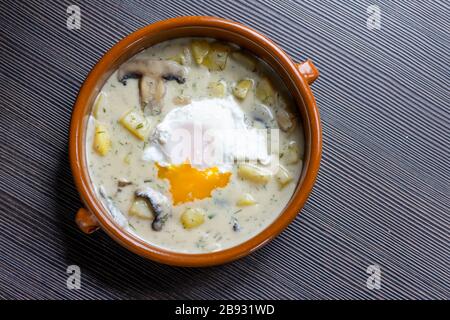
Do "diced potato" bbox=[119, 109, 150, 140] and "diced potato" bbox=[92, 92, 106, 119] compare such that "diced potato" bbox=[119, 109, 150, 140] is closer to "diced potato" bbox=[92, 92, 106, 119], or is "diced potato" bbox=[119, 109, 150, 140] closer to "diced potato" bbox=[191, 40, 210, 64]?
"diced potato" bbox=[92, 92, 106, 119]

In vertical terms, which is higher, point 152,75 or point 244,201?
point 152,75

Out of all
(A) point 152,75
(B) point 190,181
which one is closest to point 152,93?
(A) point 152,75

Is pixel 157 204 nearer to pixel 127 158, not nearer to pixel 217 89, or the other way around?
pixel 127 158

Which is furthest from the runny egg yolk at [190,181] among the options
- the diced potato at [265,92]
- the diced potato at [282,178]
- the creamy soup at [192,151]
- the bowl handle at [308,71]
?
the bowl handle at [308,71]

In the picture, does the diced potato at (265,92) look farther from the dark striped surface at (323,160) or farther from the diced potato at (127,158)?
the diced potato at (127,158)

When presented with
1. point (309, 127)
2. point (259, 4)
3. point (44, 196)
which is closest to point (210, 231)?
point (309, 127)

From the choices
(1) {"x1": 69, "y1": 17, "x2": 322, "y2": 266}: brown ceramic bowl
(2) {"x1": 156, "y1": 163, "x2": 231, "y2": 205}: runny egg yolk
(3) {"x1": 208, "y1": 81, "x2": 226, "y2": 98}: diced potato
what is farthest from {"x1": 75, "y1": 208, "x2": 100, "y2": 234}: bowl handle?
(3) {"x1": 208, "y1": 81, "x2": 226, "y2": 98}: diced potato
